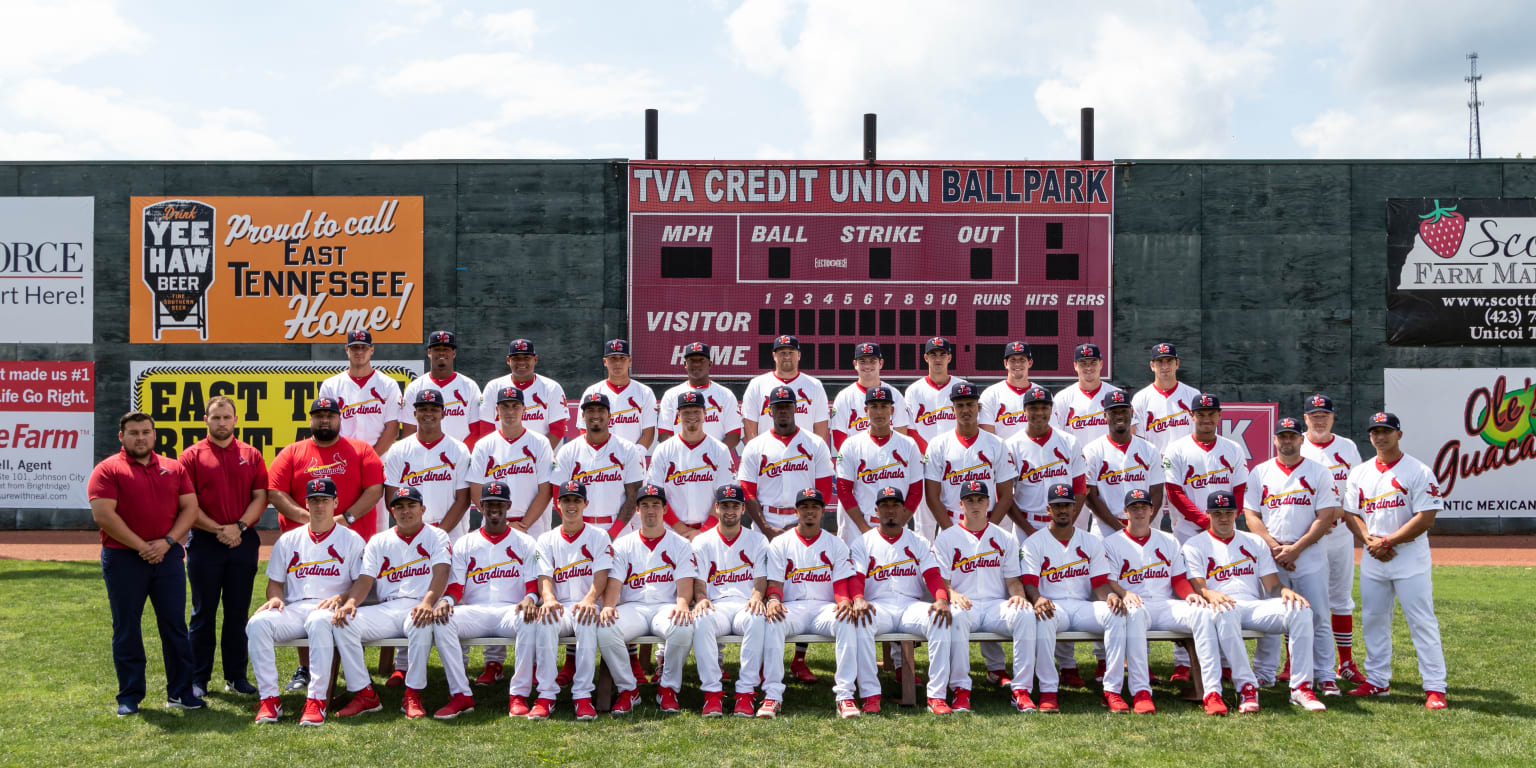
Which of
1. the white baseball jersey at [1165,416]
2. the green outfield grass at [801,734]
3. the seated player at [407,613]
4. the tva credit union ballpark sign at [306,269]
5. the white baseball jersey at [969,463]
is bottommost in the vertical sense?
the green outfield grass at [801,734]

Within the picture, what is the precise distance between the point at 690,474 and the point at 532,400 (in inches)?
70.3

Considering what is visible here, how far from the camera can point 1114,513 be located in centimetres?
752

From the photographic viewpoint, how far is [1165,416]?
807 centimetres

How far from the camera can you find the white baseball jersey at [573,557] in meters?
6.72

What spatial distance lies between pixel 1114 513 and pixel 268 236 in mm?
12444

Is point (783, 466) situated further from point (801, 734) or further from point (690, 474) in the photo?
point (801, 734)

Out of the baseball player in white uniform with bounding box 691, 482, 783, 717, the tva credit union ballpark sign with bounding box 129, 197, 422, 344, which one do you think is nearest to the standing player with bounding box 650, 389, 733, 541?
the baseball player in white uniform with bounding box 691, 482, 783, 717

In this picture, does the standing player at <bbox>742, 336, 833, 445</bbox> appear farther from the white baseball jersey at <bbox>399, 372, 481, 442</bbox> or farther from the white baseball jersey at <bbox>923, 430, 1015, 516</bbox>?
the white baseball jersey at <bbox>399, 372, 481, 442</bbox>

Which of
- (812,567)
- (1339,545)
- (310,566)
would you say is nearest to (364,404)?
(310,566)

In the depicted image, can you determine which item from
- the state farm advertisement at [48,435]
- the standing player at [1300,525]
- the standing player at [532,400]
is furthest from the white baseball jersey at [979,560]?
the state farm advertisement at [48,435]

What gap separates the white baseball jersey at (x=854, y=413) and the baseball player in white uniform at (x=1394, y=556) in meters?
3.38

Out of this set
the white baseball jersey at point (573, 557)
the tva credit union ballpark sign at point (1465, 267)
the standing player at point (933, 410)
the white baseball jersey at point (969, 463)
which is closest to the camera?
the white baseball jersey at point (573, 557)

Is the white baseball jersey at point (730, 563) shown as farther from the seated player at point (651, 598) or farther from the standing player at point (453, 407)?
the standing player at point (453, 407)

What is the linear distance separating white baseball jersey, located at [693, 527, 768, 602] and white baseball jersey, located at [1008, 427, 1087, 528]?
206 cm
